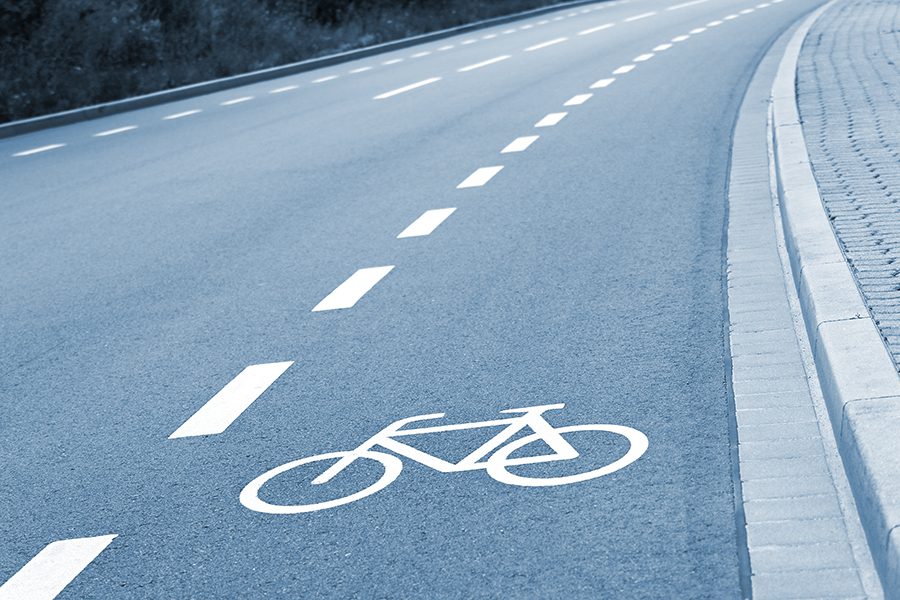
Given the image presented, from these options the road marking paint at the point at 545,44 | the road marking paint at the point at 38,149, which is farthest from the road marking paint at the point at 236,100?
the road marking paint at the point at 545,44

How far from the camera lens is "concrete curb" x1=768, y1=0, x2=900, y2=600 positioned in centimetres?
382

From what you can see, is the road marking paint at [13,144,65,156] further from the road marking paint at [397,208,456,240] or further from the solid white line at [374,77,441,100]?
the road marking paint at [397,208,456,240]

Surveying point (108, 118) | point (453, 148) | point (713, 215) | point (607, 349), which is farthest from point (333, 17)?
point (607, 349)

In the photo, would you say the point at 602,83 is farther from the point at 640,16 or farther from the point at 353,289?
the point at 640,16

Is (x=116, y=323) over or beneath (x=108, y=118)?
over

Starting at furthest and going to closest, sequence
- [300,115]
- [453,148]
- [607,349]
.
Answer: [300,115], [453,148], [607,349]

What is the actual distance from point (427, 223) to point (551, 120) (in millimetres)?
5699

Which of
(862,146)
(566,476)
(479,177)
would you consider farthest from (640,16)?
(566,476)

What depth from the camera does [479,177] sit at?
38.5ft

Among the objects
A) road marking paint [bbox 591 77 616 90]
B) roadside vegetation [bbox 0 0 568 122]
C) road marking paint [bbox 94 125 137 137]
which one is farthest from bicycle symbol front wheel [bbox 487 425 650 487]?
roadside vegetation [bbox 0 0 568 122]

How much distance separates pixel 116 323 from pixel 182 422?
2176mm

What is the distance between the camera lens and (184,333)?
7430 millimetres

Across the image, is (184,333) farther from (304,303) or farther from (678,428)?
(678,428)

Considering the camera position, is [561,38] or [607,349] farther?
Answer: [561,38]
